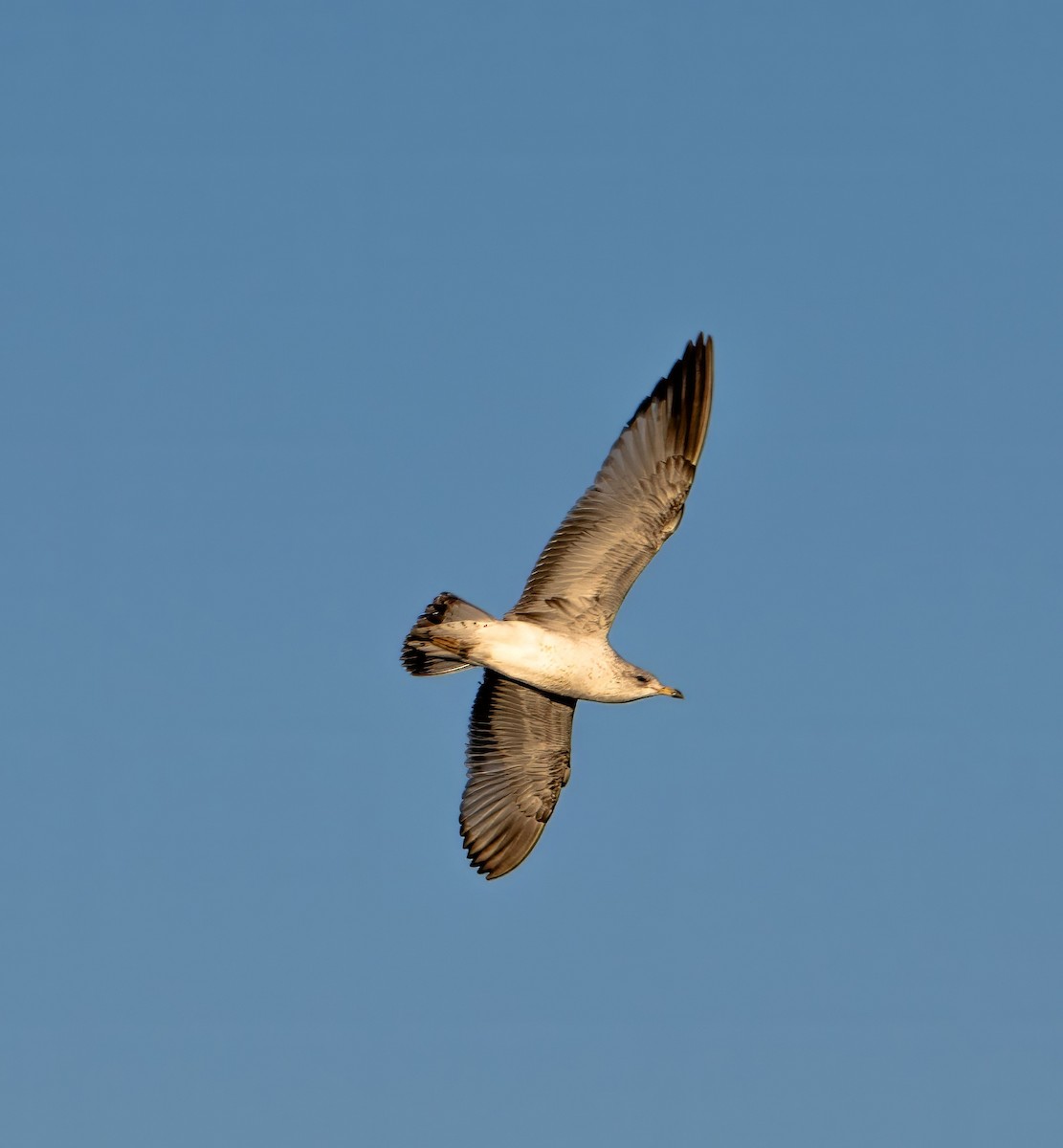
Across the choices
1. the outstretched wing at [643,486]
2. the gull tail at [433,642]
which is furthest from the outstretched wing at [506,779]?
the outstretched wing at [643,486]

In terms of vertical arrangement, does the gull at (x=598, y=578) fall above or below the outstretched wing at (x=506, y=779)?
above

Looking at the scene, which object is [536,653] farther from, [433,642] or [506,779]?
[506,779]

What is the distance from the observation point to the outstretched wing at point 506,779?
92.3 feet

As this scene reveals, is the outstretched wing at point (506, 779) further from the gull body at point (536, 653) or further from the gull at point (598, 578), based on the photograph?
the gull body at point (536, 653)

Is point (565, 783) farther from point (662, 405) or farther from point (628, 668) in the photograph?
point (662, 405)

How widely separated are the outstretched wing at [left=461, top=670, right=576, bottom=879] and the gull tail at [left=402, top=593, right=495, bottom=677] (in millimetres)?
2004

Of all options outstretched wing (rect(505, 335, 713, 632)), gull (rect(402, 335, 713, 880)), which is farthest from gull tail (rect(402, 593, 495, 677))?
outstretched wing (rect(505, 335, 713, 632))

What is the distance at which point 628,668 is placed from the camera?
85.7ft

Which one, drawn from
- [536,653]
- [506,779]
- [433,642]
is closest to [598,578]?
[536,653]

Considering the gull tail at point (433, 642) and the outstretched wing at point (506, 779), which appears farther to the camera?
the outstretched wing at point (506, 779)

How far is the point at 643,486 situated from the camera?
25.2m

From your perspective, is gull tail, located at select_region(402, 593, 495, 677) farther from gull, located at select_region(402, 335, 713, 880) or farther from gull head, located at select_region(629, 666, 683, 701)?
gull head, located at select_region(629, 666, 683, 701)

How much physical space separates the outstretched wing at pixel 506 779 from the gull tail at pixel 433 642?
200 centimetres

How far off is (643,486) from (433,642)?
302 cm
